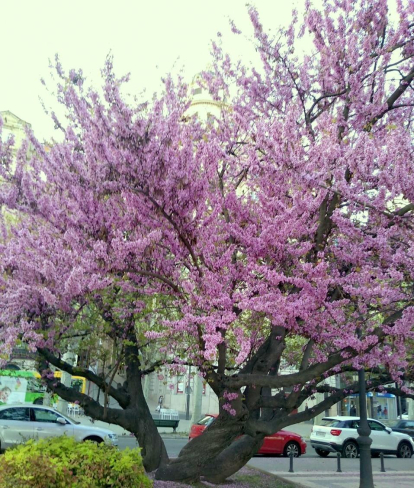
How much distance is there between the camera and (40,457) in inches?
218

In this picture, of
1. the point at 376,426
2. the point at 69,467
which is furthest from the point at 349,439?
→ the point at 69,467

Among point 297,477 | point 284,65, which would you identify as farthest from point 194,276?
point 297,477

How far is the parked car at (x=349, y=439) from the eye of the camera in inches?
744

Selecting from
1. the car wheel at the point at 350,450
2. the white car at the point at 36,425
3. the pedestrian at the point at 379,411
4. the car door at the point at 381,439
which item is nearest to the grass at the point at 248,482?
the white car at the point at 36,425

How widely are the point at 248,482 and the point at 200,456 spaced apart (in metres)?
2.06

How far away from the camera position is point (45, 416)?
14539 mm

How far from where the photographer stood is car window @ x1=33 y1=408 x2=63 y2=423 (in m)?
14.4

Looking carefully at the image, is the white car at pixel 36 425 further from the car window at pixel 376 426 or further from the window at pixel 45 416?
the car window at pixel 376 426

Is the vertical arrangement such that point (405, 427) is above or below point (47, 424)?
below

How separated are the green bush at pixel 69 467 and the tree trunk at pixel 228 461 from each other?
271 cm

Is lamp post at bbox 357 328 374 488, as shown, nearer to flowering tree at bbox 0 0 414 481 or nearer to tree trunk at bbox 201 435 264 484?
flowering tree at bbox 0 0 414 481

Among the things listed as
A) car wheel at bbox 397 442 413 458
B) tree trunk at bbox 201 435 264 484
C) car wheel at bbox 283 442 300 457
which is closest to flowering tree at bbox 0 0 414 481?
tree trunk at bbox 201 435 264 484

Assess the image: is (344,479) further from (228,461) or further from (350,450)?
(228,461)

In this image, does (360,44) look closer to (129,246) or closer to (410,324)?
(410,324)
